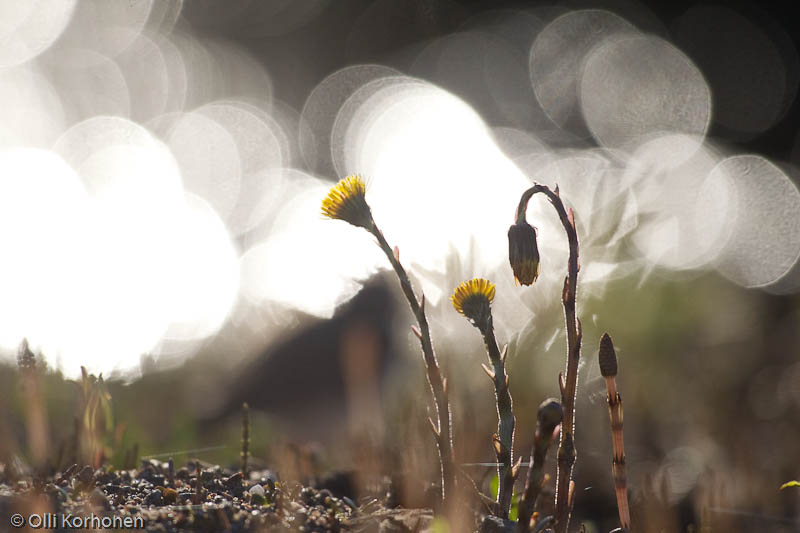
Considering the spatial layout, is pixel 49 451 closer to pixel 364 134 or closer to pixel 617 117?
pixel 617 117

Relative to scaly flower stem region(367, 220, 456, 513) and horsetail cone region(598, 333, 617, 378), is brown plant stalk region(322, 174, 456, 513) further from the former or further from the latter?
horsetail cone region(598, 333, 617, 378)

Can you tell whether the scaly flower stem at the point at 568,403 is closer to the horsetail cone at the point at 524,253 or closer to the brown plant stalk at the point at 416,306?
the horsetail cone at the point at 524,253

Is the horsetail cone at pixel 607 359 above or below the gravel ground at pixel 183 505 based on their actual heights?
above

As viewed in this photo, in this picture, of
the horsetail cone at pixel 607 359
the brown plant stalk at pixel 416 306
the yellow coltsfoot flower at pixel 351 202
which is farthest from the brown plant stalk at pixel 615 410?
the yellow coltsfoot flower at pixel 351 202

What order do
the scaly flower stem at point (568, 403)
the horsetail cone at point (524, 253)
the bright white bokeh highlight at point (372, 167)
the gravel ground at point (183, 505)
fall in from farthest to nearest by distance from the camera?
the bright white bokeh highlight at point (372, 167) < the horsetail cone at point (524, 253) < the scaly flower stem at point (568, 403) < the gravel ground at point (183, 505)

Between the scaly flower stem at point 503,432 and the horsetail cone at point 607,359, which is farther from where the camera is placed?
the scaly flower stem at point 503,432

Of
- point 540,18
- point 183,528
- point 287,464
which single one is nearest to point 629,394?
point 287,464

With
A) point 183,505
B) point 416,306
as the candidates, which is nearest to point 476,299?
point 416,306

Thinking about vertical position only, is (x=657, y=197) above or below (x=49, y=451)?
above
